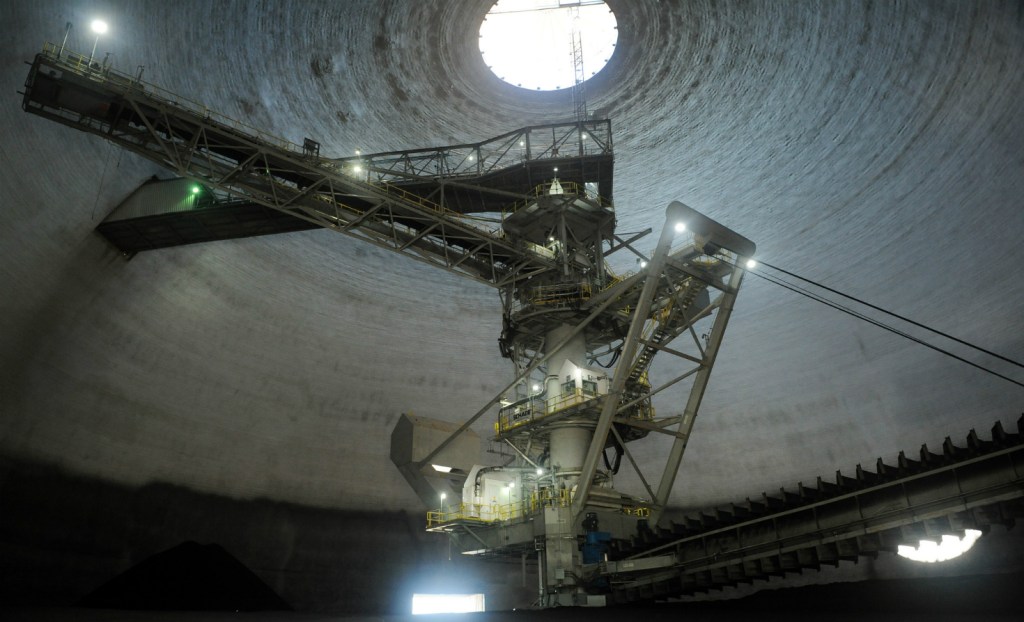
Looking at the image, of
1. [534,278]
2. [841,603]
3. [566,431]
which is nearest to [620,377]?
[566,431]

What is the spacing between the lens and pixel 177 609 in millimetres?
16812

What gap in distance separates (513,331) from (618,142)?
801cm

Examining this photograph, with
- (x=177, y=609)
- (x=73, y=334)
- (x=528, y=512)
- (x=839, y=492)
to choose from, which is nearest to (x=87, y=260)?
(x=73, y=334)

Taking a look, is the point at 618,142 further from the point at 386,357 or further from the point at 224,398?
the point at 224,398

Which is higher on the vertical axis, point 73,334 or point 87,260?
point 87,260

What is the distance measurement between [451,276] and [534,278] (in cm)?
564

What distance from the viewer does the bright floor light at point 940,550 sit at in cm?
1722

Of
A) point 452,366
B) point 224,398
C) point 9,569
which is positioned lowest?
point 9,569

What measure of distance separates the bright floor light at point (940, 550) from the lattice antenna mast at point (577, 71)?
1594cm

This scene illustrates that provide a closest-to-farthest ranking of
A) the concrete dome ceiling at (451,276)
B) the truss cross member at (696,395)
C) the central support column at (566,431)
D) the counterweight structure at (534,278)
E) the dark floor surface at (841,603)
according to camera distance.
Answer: the dark floor surface at (841,603) < the counterweight structure at (534,278) < the truss cross member at (696,395) < the concrete dome ceiling at (451,276) < the central support column at (566,431)

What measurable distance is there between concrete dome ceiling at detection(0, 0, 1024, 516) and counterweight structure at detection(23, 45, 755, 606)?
6.77 feet

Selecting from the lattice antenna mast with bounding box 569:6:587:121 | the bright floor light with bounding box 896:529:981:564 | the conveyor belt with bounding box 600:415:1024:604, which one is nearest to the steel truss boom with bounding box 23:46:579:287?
the lattice antenna mast with bounding box 569:6:587:121

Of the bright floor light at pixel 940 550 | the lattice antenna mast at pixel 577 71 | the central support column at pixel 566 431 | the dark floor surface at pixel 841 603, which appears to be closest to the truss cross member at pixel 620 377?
the central support column at pixel 566 431

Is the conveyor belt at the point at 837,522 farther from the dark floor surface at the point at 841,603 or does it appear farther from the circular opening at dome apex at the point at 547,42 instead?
the circular opening at dome apex at the point at 547,42
